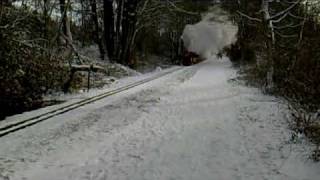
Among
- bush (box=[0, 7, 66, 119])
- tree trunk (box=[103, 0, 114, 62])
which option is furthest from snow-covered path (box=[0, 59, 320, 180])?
tree trunk (box=[103, 0, 114, 62])

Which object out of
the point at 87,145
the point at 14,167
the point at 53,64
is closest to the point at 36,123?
the point at 87,145

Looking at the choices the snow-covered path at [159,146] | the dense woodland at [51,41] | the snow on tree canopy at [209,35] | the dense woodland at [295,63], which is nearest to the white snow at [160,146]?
the snow-covered path at [159,146]

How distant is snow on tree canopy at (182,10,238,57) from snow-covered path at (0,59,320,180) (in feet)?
121

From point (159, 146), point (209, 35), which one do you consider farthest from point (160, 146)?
point (209, 35)

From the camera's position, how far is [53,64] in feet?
59.6

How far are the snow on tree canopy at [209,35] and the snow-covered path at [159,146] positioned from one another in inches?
1453

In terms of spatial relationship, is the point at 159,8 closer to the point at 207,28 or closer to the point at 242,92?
the point at 207,28

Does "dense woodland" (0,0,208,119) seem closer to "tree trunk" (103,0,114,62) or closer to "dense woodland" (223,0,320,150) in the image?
"tree trunk" (103,0,114,62)

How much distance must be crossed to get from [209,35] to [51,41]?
127 ft

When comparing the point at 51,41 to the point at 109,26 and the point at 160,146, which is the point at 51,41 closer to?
the point at 160,146

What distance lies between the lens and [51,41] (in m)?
21.2

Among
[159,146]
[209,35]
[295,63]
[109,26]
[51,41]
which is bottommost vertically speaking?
[159,146]

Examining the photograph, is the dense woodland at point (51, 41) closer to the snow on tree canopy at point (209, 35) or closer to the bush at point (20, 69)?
the bush at point (20, 69)

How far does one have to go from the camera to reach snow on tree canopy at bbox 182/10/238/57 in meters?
52.5
